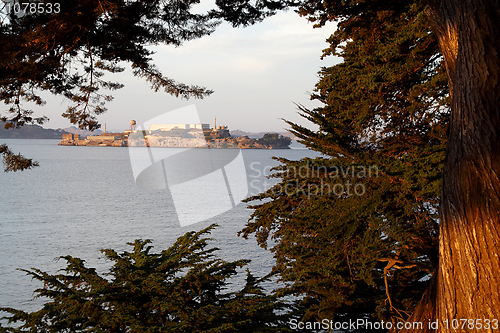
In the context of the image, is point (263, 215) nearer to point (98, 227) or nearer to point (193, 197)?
point (98, 227)

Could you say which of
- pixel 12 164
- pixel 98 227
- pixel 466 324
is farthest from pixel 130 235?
pixel 466 324

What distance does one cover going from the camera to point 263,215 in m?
8.08

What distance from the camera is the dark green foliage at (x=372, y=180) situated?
5.04 meters

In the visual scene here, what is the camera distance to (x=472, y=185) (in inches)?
127

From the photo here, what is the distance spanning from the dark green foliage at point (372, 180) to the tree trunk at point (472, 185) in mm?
1235

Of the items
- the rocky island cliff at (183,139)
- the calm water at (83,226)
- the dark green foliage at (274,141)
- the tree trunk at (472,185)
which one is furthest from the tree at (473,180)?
the dark green foliage at (274,141)

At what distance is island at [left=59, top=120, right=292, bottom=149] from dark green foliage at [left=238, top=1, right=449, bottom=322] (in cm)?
8666

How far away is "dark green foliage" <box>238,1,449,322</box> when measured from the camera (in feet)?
16.5

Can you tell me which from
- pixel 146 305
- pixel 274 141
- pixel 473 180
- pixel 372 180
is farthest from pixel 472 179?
pixel 274 141

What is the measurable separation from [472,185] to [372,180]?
78.6 inches

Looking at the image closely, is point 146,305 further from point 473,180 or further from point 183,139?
point 183,139

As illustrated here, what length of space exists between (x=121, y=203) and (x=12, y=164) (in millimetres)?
34469

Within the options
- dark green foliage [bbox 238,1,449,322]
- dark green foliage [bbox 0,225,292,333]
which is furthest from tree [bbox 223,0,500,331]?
dark green foliage [bbox 0,225,292,333]

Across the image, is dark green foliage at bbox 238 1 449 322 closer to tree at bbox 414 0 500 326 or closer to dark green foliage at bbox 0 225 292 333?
dark green foliage at bbox 0 225 292 333
